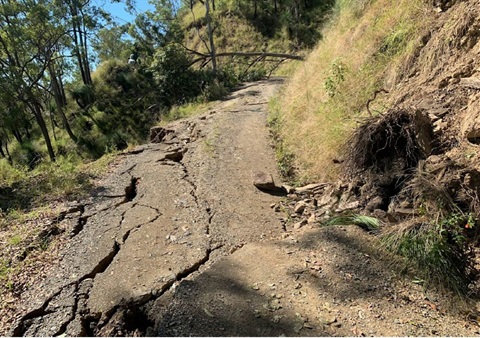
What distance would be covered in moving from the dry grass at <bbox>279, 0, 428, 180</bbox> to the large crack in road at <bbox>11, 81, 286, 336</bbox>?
2.83 ft

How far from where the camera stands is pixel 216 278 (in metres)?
2.71

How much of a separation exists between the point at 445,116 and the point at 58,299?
162 inches

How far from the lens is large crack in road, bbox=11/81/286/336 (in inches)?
108

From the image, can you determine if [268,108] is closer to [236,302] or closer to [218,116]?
[218,116]

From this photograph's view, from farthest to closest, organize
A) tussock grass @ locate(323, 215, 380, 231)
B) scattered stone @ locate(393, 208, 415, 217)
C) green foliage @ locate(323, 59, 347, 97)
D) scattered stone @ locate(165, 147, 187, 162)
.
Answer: scattered stone @ locate(165, 147, 187, 162), green foliage @ locate(323, 59, 347, 97), tussock grass @ locate(323, 215, 380, 231), scattered stone @ locate(393, 208, 415, 217)

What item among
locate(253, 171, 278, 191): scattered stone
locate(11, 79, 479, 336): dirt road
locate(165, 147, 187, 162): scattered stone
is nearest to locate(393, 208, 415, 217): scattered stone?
locate(11, 79, 479, 336): dirt road

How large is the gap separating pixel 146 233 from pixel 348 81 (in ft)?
14.5

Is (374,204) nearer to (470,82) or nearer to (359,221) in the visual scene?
(359,221)

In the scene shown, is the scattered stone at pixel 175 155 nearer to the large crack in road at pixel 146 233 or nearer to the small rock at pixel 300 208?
the large crack in road at pixel 146 233

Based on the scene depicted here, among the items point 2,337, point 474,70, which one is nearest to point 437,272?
point 474,70

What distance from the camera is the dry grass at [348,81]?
4.98 meters

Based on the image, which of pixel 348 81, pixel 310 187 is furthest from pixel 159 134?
pixel 310 187

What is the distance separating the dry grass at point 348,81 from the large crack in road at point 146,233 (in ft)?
2.83

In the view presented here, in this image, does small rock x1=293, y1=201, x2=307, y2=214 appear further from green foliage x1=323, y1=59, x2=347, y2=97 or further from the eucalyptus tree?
the eucalyptus tree
